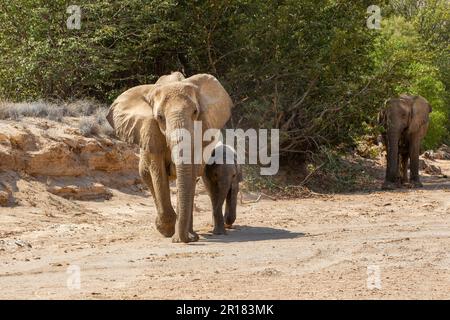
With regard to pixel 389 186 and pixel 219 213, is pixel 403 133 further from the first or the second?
pixel 219 213

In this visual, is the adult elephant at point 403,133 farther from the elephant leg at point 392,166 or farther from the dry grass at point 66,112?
the dry grass at point 66,112

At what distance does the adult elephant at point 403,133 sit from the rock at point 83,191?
8.64 meters

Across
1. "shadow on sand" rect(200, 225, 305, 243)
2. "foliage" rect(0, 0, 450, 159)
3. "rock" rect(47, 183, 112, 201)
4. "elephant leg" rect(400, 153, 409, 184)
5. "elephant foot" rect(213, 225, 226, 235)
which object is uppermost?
"foliage" rect(0, 0, 450, 159)

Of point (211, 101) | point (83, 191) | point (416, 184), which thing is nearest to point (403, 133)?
point (416, 184)

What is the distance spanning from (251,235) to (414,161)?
38.2 feet

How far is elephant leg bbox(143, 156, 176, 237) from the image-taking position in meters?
12.3

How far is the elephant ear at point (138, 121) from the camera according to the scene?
12.3 meters

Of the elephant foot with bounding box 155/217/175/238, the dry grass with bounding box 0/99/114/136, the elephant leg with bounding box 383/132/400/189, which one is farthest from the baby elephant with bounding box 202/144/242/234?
the elephant leg with bounding box 383/132/400/189

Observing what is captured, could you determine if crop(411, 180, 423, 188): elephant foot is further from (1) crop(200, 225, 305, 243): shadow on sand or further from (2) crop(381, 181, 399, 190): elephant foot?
(1) crop(200, 225, 305, 243): shadow on sand

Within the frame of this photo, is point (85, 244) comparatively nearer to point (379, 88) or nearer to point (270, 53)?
point (270, 53)

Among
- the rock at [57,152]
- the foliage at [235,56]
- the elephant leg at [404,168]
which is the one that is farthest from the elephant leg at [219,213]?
the elephant leg at [404,168]

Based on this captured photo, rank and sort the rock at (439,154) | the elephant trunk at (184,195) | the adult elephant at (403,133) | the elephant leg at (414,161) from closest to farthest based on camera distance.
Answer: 1. the elephant trunk at (184,195)
2. the adult elephant at (403,133)
3. the elephant leg at (414,161)
4. the rock at (439,154)
